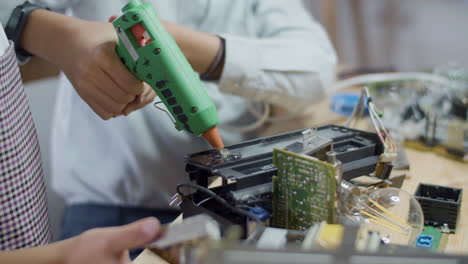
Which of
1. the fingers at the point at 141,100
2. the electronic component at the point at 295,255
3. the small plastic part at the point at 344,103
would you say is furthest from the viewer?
the small plastic part at the point at 344,103

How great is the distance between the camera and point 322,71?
3.13 feet

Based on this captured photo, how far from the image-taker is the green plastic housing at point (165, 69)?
0.58 meters

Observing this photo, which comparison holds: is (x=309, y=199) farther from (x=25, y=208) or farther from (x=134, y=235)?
(x=25, y=208)

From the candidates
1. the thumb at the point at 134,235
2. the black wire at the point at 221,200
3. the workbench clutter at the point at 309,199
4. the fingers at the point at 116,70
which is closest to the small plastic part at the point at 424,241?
the workbench clutter at the point at 309,199

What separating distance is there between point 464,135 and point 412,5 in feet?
2.83

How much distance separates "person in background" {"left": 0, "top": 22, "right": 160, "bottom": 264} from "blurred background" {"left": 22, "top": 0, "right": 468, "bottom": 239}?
0.97 metres

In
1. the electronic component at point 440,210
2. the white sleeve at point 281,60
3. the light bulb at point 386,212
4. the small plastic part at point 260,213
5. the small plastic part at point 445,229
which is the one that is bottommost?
the small plastic part at point 445,229

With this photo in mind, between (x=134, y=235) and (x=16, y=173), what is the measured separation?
228mm

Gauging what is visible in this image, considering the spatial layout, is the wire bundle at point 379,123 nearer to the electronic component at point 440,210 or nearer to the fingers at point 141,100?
the electronic component at point 440,210

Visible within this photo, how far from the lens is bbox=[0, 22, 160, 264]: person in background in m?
0.39

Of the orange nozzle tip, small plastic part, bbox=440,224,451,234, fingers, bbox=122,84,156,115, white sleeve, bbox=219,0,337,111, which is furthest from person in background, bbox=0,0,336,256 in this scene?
small plastic part, bbox=440,224,451,234

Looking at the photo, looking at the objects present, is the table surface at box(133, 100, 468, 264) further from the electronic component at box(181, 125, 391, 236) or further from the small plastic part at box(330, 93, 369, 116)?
the small plastic part at box(330, 93, 369, 116)

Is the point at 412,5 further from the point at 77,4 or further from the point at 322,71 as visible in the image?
the point at 77,4

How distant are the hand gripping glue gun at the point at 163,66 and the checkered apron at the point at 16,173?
0.49 ft
